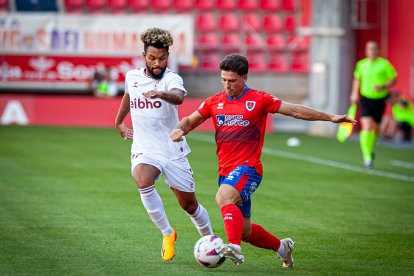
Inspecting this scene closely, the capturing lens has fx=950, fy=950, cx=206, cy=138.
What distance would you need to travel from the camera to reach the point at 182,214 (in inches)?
456

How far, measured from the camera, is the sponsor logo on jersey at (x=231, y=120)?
7.80 metres

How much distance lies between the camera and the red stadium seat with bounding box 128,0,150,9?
32.5 meters

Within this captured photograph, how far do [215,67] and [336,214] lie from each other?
19.9 metres

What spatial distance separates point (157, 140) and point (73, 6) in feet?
80.3

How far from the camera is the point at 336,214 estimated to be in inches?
472

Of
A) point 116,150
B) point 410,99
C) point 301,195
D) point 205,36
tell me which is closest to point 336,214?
point 301,195


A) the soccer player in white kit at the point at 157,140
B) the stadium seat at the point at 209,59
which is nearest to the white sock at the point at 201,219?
the soccer player in white kit at the point at 157,140

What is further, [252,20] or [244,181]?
[252,20]

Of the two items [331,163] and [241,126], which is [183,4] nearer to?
[331,163]

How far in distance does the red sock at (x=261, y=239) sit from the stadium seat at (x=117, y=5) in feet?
83.3

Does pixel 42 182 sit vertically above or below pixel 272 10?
below

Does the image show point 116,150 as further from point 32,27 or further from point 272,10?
point 272,10

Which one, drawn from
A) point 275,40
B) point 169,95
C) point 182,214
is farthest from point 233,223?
point 275,40

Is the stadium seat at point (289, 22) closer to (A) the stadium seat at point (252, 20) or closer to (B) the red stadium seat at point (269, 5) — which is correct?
(B) the red stadium seat at point (269, 5)
